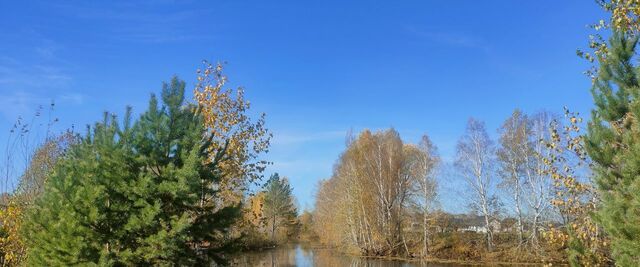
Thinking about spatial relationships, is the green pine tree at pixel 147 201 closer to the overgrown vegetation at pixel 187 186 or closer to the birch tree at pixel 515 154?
the overgrown vegetation at pixel 187 186

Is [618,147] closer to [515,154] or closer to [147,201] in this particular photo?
[147,201]

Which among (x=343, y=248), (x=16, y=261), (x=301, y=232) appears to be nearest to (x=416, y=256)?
(x=343, y=248)

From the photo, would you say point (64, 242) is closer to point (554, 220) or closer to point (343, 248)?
point (554, 220)

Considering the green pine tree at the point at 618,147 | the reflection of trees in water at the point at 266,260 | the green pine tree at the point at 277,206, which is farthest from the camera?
the green pine tree at the point at 277,206

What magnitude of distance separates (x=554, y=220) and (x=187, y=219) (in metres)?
33.4

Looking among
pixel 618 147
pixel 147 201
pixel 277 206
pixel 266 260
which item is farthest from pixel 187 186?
pixel 277 206

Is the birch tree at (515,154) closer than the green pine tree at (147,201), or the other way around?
the green pine tree at (147,201)

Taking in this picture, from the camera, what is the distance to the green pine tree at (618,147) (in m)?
9.55

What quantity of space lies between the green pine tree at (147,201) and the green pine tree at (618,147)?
820cm

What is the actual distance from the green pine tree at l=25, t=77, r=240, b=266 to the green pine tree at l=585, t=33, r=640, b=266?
26.9 feet

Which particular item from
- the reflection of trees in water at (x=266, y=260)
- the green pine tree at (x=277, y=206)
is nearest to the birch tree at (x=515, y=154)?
the reflection of trees in water at (x=266, y=260)

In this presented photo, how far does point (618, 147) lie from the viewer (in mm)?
12055

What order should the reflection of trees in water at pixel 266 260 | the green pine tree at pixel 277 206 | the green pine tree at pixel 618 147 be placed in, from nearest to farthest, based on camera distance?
the green pine tree at pixel 618 147
the reflection of trees in water at pixel 266 260
the green pine tree at pixel 277 206

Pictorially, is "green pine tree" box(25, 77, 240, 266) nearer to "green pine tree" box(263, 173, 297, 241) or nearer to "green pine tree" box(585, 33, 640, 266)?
"green pine tree" box(585, 33, 640, 266)
